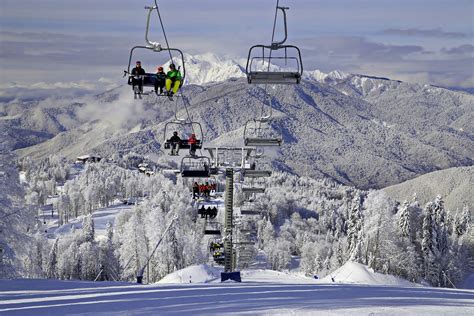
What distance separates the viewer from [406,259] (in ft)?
179

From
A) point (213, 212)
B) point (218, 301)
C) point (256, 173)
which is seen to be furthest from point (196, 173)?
point (218, 301)

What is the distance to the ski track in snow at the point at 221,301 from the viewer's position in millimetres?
12805

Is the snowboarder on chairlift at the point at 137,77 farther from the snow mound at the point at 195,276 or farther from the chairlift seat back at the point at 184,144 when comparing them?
the snow mound at the point at 195,276

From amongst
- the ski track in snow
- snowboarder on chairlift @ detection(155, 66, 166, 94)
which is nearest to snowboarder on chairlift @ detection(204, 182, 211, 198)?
the ski track in snow

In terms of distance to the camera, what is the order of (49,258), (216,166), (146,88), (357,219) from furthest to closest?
1. (49,258)
2. (357,219)
3. (216,166)
4. (146,88)

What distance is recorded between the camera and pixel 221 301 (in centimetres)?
1394

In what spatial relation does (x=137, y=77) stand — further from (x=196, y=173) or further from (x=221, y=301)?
(x=196, y=173)

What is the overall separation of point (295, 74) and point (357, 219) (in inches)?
1918

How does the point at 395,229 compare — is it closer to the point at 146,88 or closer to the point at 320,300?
the point at 320,300

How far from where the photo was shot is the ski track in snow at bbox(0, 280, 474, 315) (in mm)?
12805

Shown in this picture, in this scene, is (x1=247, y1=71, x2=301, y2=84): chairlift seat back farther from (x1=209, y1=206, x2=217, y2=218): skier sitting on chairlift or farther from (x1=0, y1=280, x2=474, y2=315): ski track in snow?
(x1=209, y1=206, x2=217, y2=218): skier sitting on chairlift

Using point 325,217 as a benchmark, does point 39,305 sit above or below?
above

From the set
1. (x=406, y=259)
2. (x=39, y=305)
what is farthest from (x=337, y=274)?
(x=39, y=305)

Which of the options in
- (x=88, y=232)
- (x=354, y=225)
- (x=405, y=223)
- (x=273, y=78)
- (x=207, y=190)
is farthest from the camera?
(x=88, y=232)
